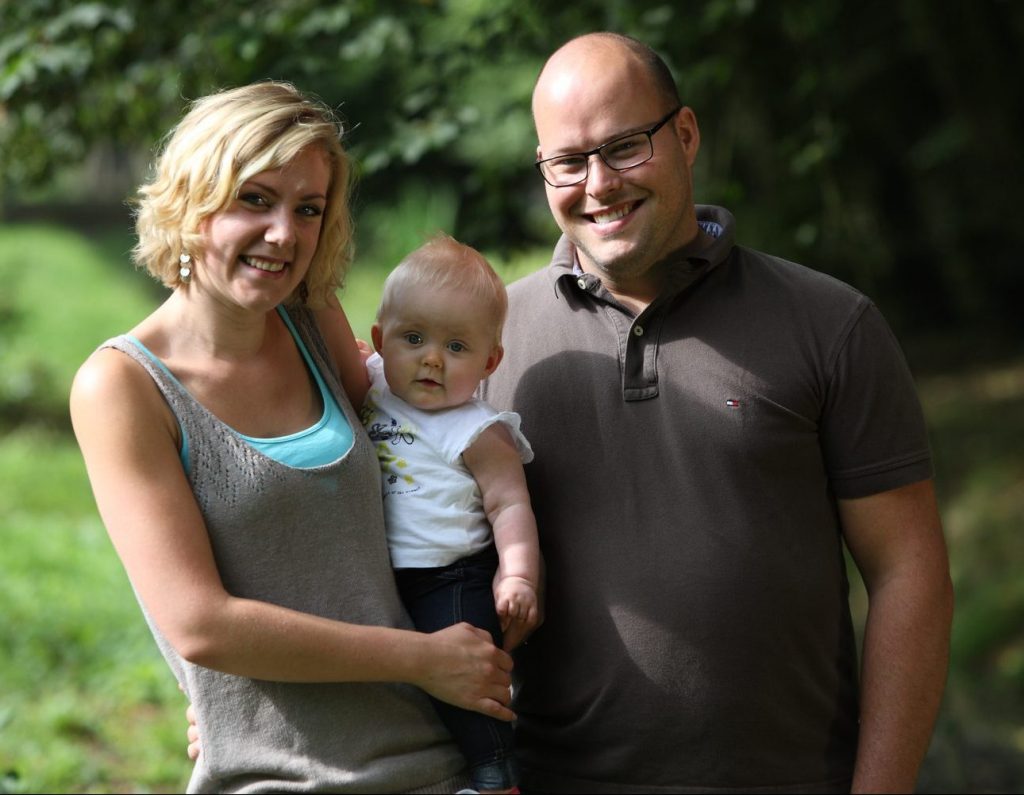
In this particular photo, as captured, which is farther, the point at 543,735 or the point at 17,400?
the point at 17,400

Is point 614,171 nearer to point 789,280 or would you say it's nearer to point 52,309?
point 789,280

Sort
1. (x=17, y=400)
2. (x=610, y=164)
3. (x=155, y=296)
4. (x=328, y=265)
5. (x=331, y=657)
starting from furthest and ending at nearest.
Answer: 1. (x=155, y=296)
2. (x=17, y=400)
3. (x=610, y=164)
4. (x=328, y=265)
5. (x=331, y=657)

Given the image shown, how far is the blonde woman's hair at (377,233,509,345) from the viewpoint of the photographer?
237cm

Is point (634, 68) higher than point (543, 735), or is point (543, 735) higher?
point (634, 68)

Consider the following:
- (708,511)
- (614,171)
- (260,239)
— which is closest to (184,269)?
(260,239)

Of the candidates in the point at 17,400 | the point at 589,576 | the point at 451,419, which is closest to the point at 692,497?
the point at 589,576

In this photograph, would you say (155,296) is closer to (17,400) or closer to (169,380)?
(17,400)

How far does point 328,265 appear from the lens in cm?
236

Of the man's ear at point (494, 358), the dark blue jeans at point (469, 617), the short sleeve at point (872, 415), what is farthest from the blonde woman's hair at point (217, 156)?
the short sleeve at point (872, 415)

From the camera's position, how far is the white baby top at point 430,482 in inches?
91.4

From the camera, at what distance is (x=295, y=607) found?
7.07 feet

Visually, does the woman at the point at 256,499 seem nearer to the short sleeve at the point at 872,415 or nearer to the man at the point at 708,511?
the man at the point at 708,511

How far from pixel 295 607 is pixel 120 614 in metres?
4.38

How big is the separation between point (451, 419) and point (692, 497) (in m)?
0.46
